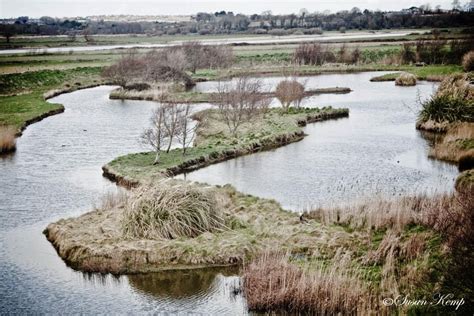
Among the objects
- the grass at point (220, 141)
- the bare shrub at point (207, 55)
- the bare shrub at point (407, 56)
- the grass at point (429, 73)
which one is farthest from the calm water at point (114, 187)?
the bare shrub at point (207, 55)

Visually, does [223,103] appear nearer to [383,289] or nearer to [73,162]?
[73,162]

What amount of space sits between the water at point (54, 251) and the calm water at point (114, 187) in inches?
1.7

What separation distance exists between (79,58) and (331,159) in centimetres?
8270

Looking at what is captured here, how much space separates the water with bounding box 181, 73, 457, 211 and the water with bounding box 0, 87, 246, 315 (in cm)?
716

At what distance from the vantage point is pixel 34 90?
7238cm

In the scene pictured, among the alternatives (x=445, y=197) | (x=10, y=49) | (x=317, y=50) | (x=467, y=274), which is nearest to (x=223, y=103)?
(x=445, y=197)

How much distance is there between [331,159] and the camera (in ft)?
118

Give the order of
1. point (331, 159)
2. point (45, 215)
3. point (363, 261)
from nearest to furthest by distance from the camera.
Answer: point (363, 261) < point (45, 215) < point (331, 159)

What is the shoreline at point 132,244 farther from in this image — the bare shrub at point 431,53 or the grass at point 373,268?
the bare shrub at point 431,53

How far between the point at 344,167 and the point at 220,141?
31.6 ft

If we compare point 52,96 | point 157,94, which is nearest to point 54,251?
point 157,94

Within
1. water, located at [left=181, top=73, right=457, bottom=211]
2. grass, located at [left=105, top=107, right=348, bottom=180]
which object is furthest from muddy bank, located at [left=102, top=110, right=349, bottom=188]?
water, located at [left=181, top=73, right=457, bottom=211]

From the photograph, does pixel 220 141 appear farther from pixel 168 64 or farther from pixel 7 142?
pixel 168 64

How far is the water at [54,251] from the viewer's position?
17922mm
